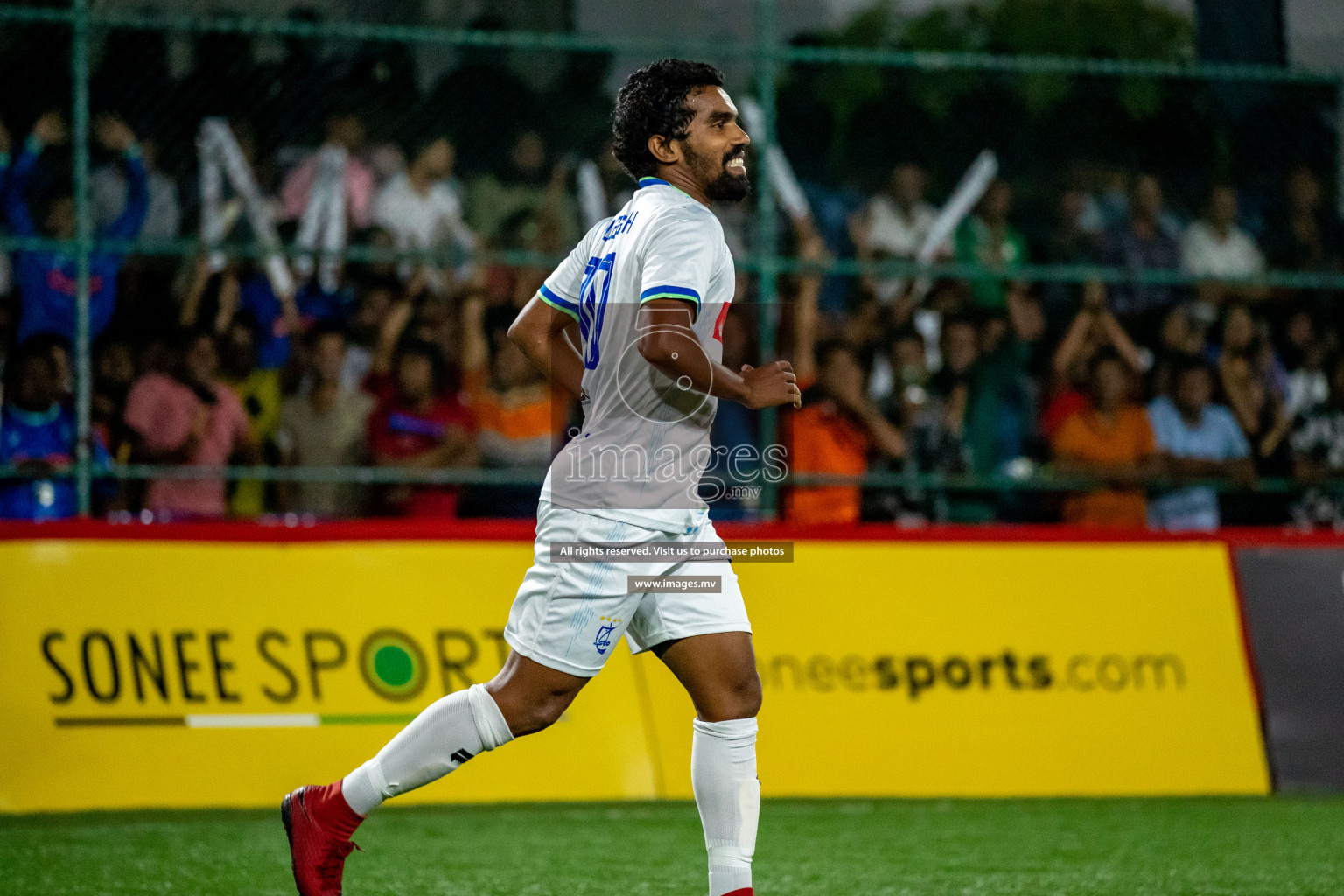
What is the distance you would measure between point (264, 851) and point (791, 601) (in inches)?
95.2

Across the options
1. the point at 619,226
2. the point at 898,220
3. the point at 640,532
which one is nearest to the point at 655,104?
the point at 619,226

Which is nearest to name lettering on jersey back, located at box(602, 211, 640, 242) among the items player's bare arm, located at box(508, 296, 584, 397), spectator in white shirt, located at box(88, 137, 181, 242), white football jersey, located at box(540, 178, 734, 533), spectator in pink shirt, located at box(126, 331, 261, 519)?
white football jersey, located at box(540, 178, 734, 533)

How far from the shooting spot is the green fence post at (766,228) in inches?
295

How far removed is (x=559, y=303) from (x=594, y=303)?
0.62 ft

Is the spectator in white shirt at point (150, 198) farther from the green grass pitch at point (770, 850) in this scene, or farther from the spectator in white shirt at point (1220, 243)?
the spectator in white shirt at point (1220, 243)

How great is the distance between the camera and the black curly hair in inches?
151

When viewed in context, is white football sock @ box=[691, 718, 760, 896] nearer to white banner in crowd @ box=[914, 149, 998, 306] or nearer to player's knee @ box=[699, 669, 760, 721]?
player's knee @ box=[699, 669, 760, 721]

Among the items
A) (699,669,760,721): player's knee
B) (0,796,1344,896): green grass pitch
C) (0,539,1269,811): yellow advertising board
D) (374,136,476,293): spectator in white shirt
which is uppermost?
(374,136,476,293): spectator in white shirt

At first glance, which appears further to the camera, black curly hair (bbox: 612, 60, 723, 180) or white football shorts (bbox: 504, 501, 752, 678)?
black curly hair (bbox: 612, 60, 723, 180)

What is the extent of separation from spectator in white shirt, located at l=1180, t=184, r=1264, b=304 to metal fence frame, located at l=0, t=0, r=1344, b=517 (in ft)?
2.91

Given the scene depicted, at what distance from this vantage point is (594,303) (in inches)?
152

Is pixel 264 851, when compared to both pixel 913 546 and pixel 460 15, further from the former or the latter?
pixel 460 15

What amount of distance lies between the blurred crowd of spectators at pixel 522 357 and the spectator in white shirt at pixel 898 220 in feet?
0.12

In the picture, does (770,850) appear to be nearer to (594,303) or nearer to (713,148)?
(594,303)
